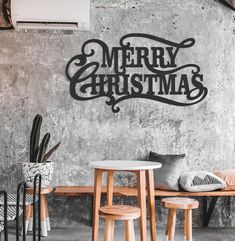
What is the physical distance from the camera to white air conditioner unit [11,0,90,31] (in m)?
5.36

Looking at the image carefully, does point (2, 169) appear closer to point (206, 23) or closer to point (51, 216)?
point (51, 216)

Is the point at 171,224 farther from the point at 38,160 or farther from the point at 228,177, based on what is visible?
the point at 38,160

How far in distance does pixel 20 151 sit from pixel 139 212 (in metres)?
2.08

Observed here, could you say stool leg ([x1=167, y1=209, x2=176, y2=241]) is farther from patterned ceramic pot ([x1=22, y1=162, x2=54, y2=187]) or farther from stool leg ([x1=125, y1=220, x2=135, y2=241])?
patterned ceramic pot ([x1=22, y1=162, x2=54, y2=187])

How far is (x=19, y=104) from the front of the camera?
5.74 meters

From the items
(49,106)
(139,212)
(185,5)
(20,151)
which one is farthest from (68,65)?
(139,212)

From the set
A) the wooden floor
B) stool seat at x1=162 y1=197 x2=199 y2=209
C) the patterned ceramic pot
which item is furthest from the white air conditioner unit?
the wooden floor

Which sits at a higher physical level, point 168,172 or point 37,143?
point 37,143

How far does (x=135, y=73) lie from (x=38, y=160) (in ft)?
5.10

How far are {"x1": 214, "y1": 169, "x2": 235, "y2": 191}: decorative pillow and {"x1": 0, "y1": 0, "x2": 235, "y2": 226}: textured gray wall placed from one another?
33cm

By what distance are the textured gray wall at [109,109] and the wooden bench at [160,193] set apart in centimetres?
15

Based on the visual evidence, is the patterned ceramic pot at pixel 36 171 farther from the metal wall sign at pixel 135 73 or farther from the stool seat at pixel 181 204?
the stool seat at pixel 181 204

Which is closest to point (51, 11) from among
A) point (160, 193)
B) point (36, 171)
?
point (36, 171)

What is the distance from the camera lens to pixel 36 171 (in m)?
5.19
